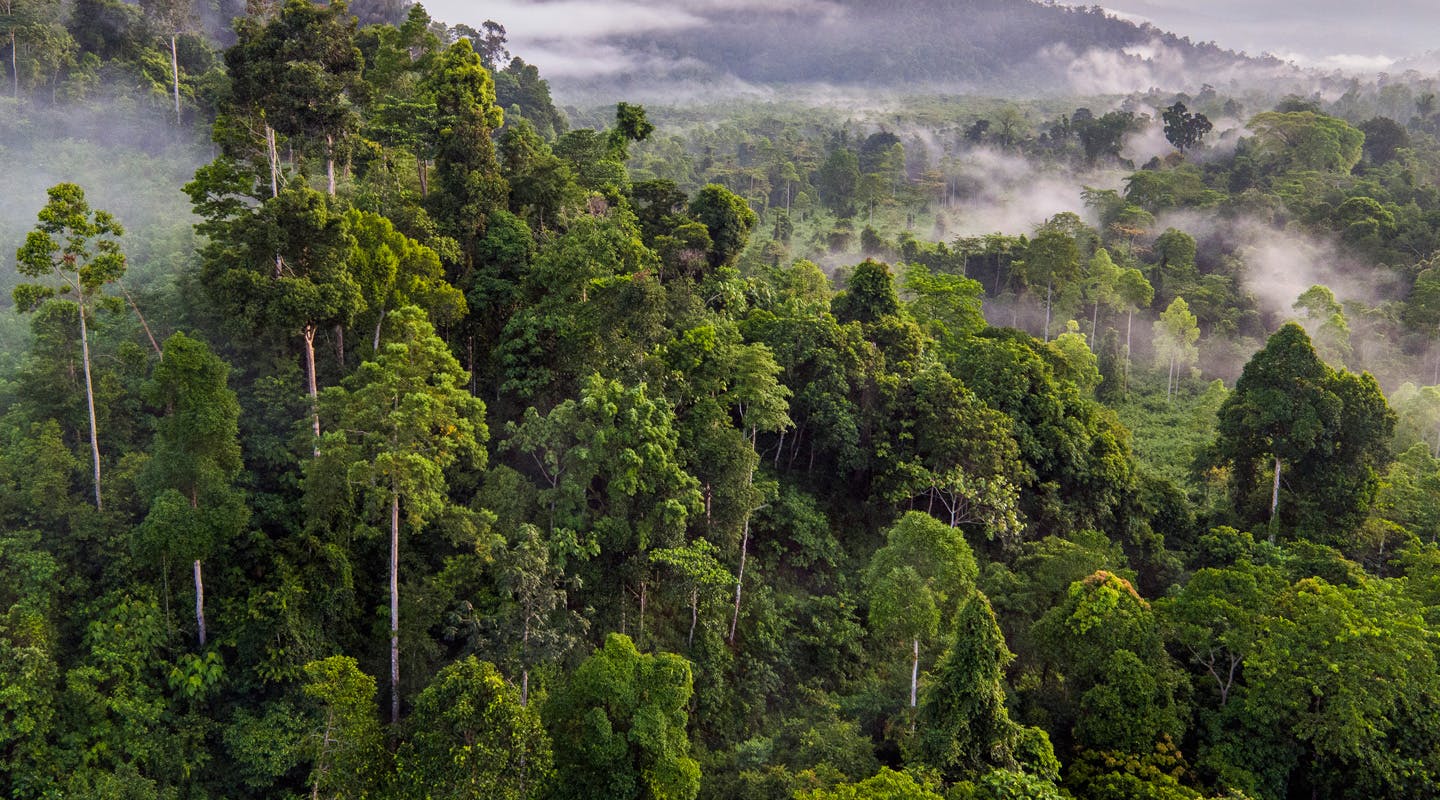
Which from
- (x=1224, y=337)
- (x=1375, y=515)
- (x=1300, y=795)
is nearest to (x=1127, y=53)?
(x=1224, y=337)

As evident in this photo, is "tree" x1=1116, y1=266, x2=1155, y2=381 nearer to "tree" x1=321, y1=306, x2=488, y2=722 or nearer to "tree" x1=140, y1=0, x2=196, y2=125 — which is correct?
"tree" x1=321, y1=306, x2=488, y2=722

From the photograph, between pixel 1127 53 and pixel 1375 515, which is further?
pixel 1127 53

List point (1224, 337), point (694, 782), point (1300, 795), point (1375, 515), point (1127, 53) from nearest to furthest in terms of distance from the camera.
→ point (694, 782) → point (1300, 795) → point (1375, 515) → point (1224, 337) → point (1127, 53)

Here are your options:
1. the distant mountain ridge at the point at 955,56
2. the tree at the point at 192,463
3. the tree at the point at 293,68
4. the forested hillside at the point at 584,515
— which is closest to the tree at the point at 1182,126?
the forested hillside at the point at 584,515

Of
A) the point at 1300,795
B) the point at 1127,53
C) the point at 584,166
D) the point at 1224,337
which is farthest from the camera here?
the point at 1127,53

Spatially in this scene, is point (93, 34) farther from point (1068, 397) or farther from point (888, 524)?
point (1068, 397)

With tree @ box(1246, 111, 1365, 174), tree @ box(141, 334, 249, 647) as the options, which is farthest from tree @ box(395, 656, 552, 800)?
tree @ box(1246, 111, 1365, 174)

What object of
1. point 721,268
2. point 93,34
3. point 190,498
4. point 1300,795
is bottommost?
point 1300,795
